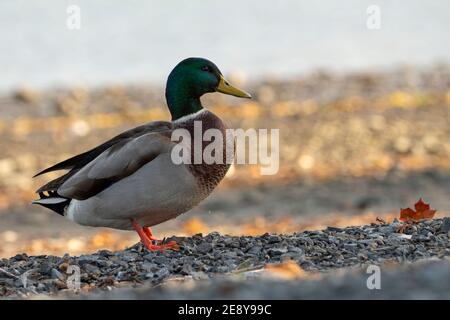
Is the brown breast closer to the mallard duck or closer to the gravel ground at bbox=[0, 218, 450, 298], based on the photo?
the mallard duck

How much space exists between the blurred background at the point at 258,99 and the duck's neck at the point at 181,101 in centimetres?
224

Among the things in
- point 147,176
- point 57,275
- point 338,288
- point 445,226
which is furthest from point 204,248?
point 338,288

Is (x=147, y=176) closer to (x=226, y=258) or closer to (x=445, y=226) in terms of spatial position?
(x=226, y=258)

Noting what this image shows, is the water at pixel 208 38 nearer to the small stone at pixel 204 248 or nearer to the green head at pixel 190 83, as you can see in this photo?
the green head at pixel 190 83

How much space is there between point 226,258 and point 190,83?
1397 mm

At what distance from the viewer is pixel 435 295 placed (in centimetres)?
418

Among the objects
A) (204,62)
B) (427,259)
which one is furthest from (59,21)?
(427,259)

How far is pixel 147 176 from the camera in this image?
6.56 meters

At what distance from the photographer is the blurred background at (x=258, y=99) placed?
35.9 feet

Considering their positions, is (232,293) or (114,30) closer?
(232,293)

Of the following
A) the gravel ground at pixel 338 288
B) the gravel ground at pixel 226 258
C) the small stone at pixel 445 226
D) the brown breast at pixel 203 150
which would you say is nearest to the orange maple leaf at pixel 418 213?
the gravel ground at pixel 226 258

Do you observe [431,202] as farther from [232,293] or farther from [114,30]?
[114,30]

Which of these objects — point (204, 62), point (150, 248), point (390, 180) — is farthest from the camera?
point (390, 180)
